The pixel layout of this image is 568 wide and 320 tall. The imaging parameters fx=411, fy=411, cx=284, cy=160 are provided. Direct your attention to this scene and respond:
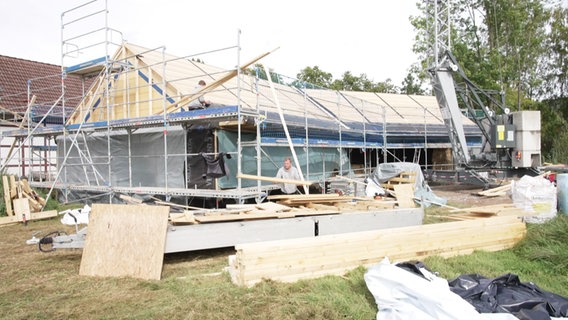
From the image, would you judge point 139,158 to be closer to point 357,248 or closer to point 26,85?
point 357,248

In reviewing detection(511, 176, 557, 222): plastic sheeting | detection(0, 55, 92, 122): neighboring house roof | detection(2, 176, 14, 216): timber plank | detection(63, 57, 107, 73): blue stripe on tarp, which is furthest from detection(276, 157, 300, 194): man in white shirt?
detection(0, 55, 92, 122): neighboring house roof

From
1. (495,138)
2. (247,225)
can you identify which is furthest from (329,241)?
(495,138)

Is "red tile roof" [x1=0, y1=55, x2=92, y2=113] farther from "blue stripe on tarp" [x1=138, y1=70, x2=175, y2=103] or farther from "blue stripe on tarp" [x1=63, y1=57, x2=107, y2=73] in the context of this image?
"blue stripe on tarp" [x1=138, y1=70, x2=175, y2=103]

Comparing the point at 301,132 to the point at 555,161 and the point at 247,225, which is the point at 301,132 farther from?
the point at 555,161

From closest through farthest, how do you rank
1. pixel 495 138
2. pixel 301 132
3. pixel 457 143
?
1. pixel 301 132
2. pixel 495 138
3. pixel 457 143

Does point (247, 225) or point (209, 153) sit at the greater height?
point (209, 153)

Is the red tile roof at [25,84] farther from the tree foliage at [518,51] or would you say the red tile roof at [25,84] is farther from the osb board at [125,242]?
the tree foliage at [518,51]

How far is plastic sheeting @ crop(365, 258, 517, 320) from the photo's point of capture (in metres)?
3.23

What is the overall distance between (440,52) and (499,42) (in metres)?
18.6

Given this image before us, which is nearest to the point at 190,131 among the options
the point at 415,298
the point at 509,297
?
the point at 415,298

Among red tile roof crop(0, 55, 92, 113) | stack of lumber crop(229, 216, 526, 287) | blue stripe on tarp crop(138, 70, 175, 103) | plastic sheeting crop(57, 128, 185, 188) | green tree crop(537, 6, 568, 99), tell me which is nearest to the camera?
stack of lumber crop(229, 216, 526, 287)

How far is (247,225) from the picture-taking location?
6.26 meters

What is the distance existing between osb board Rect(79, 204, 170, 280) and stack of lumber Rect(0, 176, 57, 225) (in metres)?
5.59

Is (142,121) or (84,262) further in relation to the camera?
(142,121)
